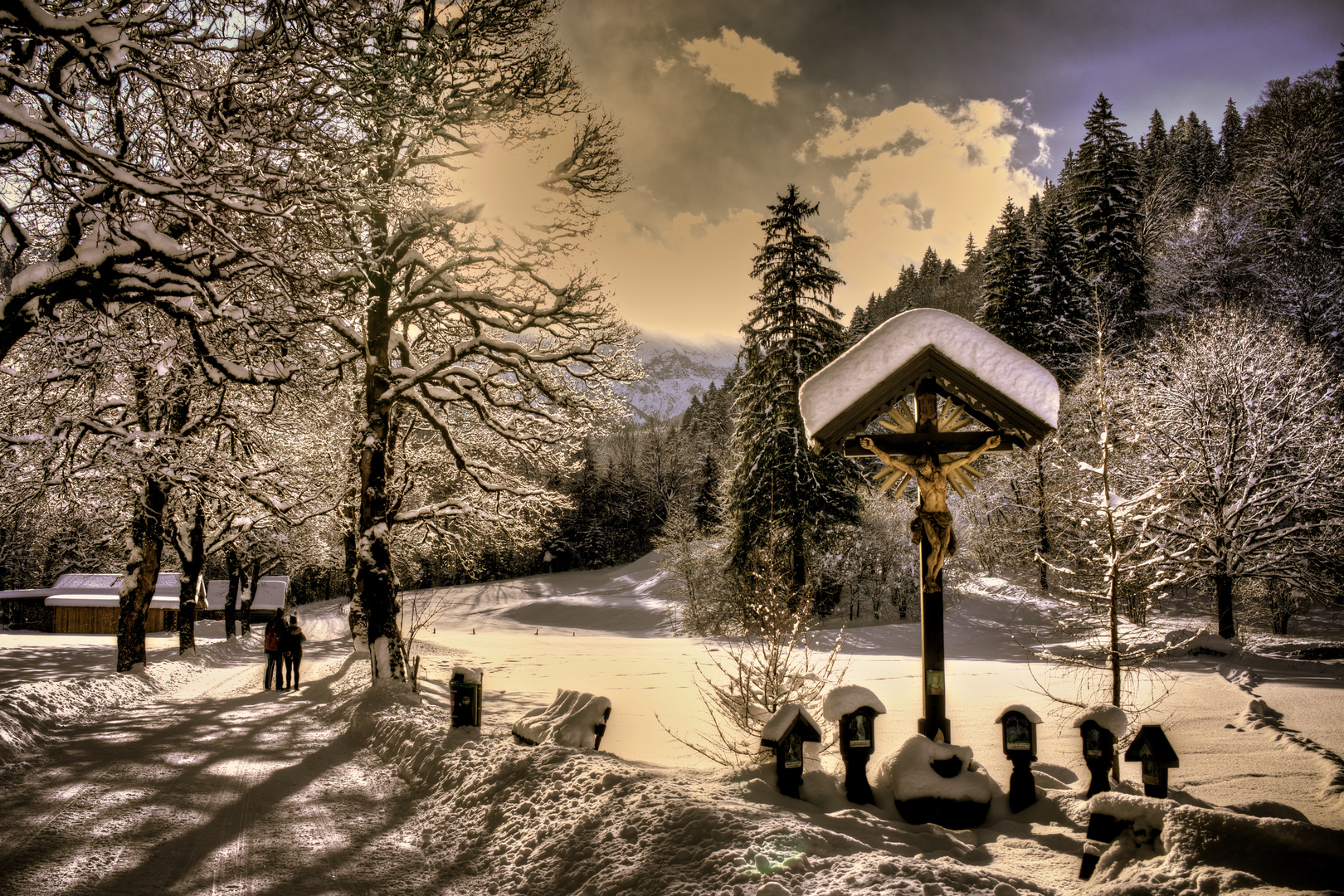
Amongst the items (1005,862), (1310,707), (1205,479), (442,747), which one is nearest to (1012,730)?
(1005,862)

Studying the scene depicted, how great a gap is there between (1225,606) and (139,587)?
91.3 feet

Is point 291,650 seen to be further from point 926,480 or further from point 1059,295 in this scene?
point 1059,295

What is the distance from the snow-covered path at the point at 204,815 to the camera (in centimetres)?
411

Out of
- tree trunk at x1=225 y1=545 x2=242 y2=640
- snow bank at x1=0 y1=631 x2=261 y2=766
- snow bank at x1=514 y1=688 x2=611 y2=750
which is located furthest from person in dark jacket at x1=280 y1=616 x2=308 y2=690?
tree trunk at x1=225 y1=545 x2=242 y2=640

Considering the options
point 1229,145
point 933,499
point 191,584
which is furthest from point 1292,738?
point 1229,145

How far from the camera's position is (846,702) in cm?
521

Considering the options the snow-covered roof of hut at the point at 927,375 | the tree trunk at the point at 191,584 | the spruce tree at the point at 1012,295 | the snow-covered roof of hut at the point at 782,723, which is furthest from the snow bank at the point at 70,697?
the spruce tree at the point at 1012,295

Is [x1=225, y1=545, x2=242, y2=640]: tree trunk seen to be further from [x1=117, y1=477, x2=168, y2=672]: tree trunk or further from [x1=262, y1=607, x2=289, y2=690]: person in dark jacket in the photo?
[x1=262, y1=607, x2=289, y2=690]: person in dark jacket

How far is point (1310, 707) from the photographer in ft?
31.5

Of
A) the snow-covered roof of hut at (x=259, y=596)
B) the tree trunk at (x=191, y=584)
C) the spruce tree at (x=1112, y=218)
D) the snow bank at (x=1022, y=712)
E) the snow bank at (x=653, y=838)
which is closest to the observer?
the snow bank at (x=653, y=838)

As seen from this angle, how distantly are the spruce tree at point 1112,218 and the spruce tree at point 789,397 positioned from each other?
1960cm

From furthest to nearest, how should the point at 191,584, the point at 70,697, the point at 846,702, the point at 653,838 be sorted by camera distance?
the point at 191,584
the point at 70,697
the point at 846,702
the point at 653,838

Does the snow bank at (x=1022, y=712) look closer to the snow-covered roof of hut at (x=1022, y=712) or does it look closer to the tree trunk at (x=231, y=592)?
the snow-covered roof of hut at (x=1022, y=712)

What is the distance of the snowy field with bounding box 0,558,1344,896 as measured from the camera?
3.43 metres
